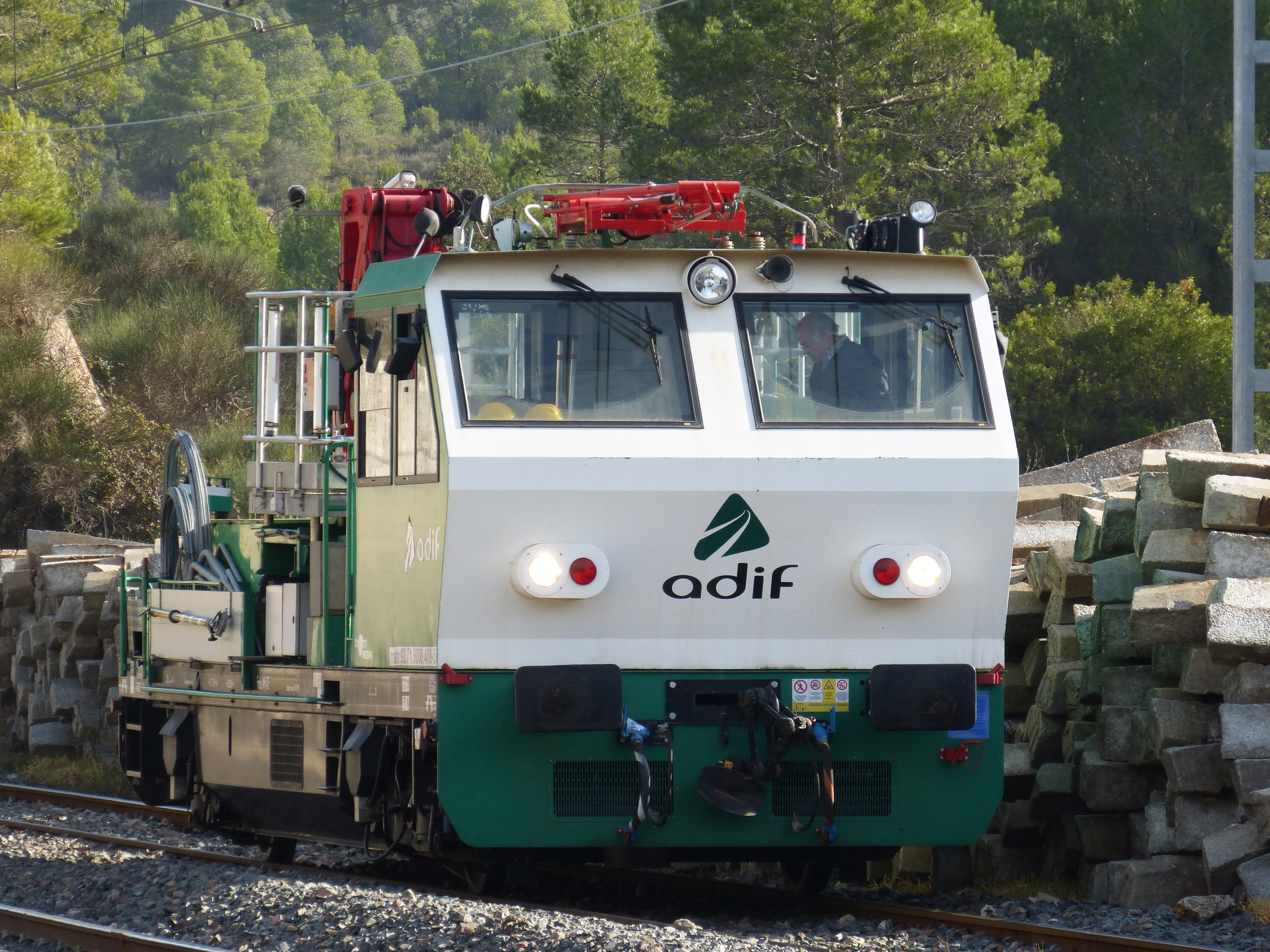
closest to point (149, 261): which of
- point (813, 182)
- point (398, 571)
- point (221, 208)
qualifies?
point (813, 182)

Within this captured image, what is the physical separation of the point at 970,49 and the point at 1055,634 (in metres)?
22.4

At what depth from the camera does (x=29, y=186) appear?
1352 inches

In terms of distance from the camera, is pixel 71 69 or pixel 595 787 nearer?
pixel 595 787

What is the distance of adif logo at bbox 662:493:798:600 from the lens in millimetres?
7898

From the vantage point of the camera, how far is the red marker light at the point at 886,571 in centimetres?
798

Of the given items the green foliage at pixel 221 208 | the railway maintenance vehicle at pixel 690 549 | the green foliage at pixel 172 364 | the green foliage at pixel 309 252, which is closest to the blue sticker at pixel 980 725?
the railway maintenance vehicle at pixel 690 549

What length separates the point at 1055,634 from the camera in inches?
432

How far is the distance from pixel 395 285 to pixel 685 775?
106 inches

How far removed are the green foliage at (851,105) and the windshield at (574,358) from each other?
23.0m

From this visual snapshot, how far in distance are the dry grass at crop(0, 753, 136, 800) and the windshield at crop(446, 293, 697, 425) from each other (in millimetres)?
8539

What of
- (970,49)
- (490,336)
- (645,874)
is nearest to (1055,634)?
(645,874)

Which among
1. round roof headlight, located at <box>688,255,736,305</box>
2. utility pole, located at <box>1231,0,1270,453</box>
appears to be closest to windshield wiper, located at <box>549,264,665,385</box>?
round roof headlight, located at <box>688,255,736,305</box>

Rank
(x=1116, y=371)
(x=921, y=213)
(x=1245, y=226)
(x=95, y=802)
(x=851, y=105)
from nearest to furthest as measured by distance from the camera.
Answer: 1. (x=921, y=213)
2. (x=95, y=802)
3. (x=1245, y=226)
4. (x=851, y=105)
5. (x=1116, y=371)

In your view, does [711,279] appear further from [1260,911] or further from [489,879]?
[1260,911]
